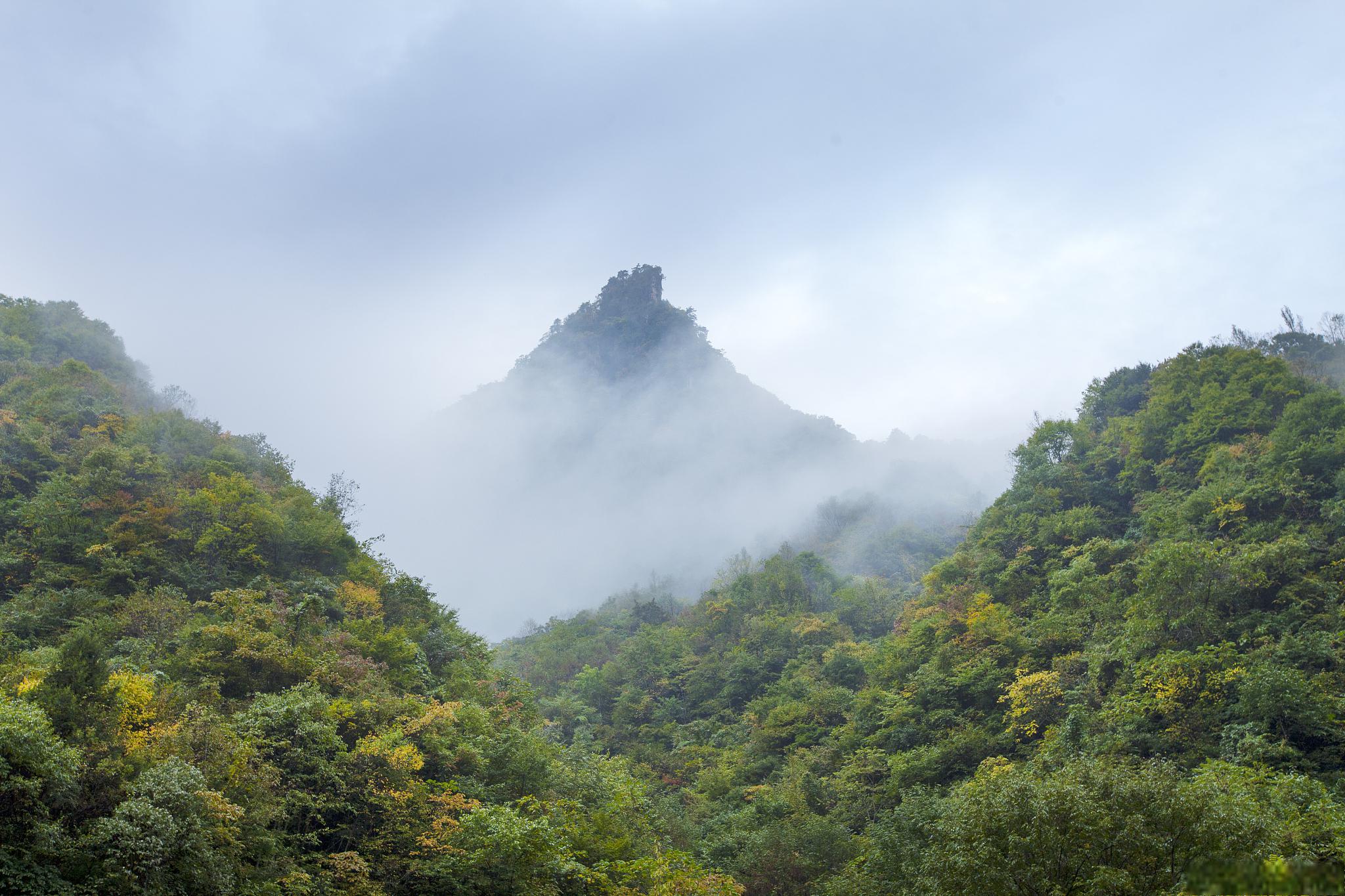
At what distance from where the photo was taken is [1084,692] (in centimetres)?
2292

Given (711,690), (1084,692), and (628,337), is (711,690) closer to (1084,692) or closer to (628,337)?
(1084,692)

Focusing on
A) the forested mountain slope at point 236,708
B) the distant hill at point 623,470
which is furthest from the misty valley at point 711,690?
the distant hill at point 623,470

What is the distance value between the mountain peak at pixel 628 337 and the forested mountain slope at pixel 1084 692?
8518cm

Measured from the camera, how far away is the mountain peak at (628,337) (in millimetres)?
129375

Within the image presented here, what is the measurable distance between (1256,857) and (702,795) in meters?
23.6

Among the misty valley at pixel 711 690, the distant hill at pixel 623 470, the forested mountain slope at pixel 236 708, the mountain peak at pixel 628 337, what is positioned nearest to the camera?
the forested mountain slope at pixel 236 708

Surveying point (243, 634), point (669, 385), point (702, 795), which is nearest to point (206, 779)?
point (243, 634)

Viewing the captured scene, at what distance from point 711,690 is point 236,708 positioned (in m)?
32.7

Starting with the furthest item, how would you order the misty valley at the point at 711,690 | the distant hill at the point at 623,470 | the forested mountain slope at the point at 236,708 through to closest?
the distant hill at the point at 623,470 → the misty valley at the point at 711,690 → the forested mountain slope at the point at 236,708

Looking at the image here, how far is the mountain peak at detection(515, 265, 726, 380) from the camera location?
424ft

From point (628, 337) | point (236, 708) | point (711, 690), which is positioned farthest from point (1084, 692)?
point (628, 337)

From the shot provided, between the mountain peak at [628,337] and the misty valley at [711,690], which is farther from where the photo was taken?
the mountain peak at [628,337]

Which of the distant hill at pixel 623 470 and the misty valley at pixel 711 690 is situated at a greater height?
the distant hill at pixel 623 470

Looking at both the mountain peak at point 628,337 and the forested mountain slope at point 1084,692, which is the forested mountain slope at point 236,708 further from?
the mountain peak at point 628,337
